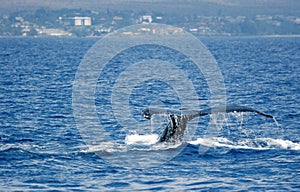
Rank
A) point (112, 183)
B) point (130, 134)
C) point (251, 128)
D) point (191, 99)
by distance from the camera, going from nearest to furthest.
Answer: point (112, 183) → point (130, 134) → point (251, 128) → point (191, 99)

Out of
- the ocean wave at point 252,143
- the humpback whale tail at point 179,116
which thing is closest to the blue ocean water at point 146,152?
the ocean wave at point 252,143

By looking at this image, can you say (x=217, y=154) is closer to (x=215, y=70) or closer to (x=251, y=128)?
(x=251, y=128)

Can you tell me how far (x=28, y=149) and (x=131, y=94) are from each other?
2152cm

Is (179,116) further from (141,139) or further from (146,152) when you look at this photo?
(141,139)

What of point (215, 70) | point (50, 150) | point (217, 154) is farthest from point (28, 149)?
point (215, 70)

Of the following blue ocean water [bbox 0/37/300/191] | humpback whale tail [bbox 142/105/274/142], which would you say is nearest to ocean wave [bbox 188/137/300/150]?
blue ocean water [bbox 0/37/300/191]

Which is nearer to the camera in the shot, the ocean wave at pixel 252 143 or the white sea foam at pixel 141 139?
the ocean wave at pixel 252 143

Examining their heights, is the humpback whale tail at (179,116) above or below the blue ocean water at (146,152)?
above

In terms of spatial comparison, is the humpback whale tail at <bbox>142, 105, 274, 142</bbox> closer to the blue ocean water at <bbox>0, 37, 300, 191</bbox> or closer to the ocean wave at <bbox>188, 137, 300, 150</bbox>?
the blue ocean water at <bbox>0, 37, 300, 191</bbox>

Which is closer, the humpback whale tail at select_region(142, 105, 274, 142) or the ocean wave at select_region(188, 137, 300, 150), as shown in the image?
the humpback whale tail at select_region(142, 105, 274, 142)

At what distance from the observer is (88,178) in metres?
18.4

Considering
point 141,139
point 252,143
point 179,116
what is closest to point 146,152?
point 179,116

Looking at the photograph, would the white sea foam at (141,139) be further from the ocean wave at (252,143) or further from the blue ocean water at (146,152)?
the ocean wave at (252,143)

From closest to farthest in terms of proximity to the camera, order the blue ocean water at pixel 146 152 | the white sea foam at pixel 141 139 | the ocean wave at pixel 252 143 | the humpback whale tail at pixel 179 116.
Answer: the blue ocean water at pixel 146 152 → the humpback whale tail at pixel 179 116 → the ocean wave at pixel 252 143 → the white sea foam at pixel 141 139
